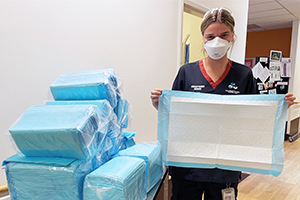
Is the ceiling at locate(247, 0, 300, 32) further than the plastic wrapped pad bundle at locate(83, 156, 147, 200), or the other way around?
the ceiling at locate(247, 0, 300, 32)

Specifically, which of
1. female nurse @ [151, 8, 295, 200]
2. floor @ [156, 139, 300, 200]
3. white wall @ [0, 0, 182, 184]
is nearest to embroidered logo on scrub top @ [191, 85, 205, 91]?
female nurse @ [151, 8, 295, 200]

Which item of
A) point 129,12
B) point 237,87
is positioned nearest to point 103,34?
point 129,12

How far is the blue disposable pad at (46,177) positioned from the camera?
720mm

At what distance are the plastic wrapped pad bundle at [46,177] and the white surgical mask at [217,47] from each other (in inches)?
29.6

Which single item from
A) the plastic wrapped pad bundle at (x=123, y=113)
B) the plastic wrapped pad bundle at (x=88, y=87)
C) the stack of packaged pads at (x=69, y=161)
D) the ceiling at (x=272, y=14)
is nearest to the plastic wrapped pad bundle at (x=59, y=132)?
the stack of packaged pads at (x=69, y=161)

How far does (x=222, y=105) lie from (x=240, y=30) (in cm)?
298

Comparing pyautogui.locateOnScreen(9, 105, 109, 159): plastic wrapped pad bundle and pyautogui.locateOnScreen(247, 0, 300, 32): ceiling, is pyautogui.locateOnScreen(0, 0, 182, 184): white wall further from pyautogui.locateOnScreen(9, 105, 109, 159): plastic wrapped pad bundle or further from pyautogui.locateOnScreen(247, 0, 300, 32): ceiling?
pyautogui.locateOnScreen(247, 0, 300, 32): ceiling

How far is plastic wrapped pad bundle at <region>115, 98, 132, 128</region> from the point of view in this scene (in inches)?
41.4

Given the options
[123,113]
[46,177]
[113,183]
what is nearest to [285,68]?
[123,113]

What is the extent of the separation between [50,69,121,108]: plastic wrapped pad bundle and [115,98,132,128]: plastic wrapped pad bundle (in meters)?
0.04

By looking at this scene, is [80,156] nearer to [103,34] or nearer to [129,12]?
[103,34]

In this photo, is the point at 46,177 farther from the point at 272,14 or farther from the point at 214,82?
the point at 272,14

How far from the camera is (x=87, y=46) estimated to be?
5.39 feet

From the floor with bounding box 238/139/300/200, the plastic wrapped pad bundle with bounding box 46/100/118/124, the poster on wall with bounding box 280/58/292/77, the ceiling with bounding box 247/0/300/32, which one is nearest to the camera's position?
the plastic wrapped pad bundle with bounding box 46/100/118/124
